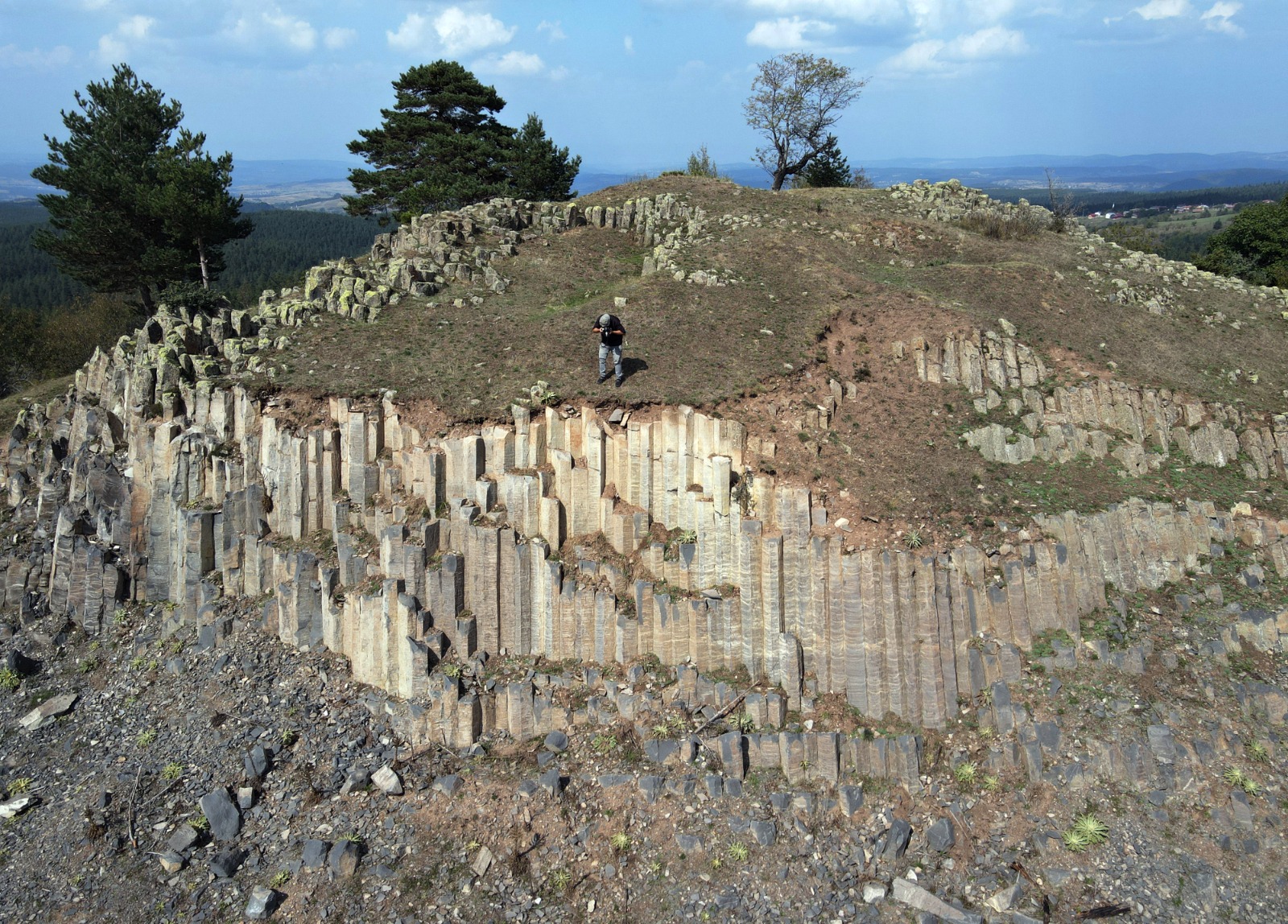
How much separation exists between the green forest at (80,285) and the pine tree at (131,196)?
376 cm

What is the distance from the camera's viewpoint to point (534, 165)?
116 ft

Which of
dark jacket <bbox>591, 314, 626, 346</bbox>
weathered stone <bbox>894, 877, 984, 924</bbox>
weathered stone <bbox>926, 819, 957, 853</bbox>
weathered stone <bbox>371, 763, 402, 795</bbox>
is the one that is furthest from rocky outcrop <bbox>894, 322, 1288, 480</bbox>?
weathered stone <bbox>371, 763, 402, 795</bbox>

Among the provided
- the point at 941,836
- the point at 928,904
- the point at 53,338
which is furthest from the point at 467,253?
the point at 53,338

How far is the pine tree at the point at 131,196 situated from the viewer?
28500 millimetres

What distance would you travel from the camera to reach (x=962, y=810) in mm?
11383

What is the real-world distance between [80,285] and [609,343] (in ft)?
307

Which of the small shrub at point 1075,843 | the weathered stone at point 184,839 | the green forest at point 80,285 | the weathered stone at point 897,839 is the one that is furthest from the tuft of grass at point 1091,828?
the green forest at point 80,285

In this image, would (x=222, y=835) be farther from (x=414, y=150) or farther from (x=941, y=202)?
(x=414, y=150)

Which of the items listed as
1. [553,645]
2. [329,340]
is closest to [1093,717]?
[553,645]

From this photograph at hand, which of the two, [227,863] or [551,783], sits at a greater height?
[551,783]

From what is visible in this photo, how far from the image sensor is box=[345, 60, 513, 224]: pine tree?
36.1m

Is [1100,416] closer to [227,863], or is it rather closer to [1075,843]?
[1075,843]

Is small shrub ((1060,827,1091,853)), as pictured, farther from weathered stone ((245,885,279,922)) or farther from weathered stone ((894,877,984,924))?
weathered stone ((245,885,279,922))

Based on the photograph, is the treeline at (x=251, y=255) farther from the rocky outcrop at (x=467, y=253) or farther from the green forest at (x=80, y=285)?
the rocky outcrop at (x=467, y=253)
